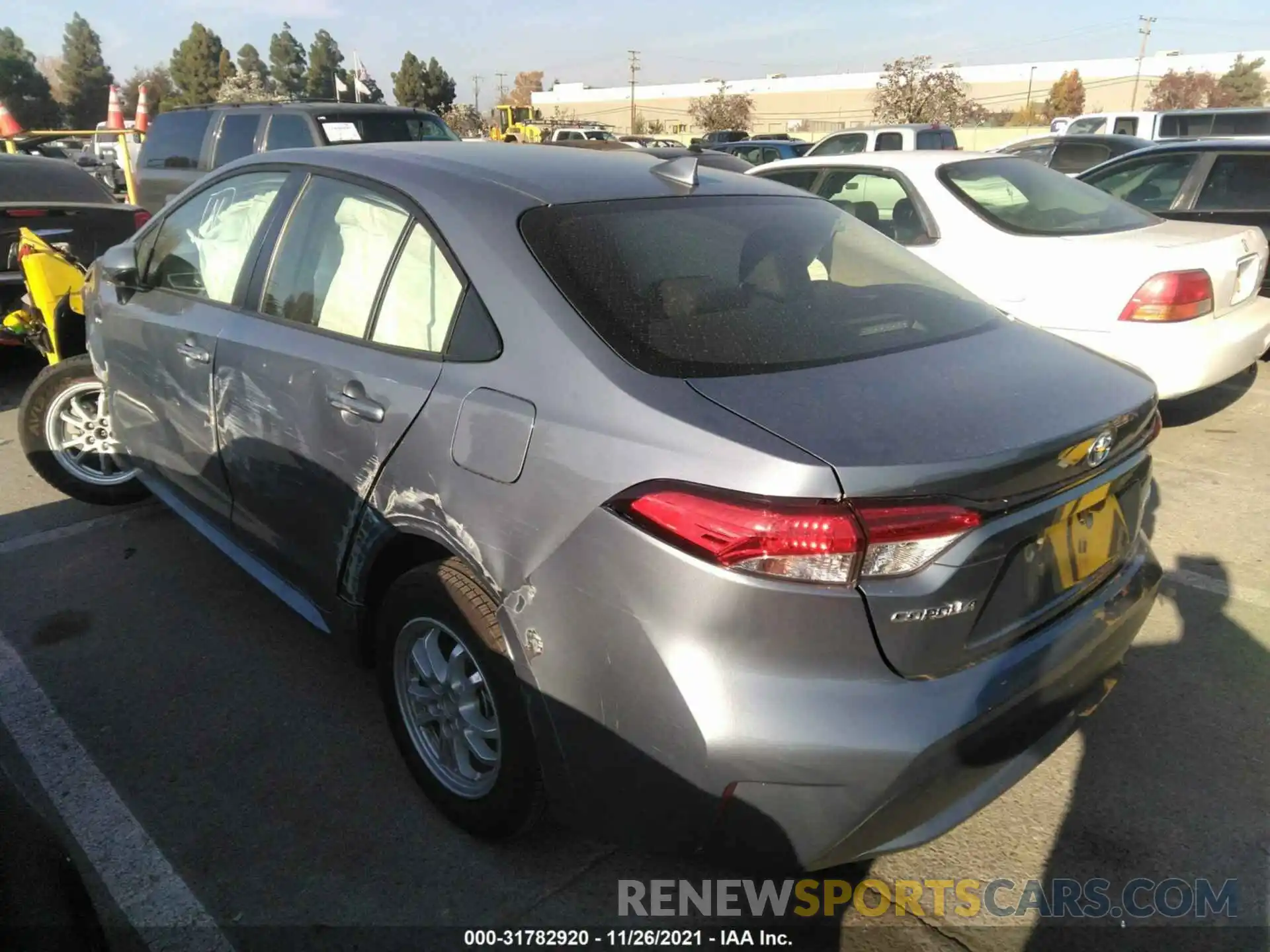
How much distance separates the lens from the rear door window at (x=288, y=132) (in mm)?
9148

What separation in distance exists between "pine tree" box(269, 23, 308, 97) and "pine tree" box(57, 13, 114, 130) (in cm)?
1336

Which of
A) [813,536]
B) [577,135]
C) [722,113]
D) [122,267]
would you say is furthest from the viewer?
[722,113]

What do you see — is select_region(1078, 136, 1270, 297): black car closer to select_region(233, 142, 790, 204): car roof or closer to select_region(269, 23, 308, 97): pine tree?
select_region(233, 142, 790, 204): car roof

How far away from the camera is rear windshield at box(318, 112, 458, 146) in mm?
9234

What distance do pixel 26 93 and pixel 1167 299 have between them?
8182 cm

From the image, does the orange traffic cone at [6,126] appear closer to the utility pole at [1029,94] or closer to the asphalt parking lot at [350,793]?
the asphalt parking lot at [350,793]

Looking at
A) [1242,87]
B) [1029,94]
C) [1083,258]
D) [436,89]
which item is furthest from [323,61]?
[1083,258]

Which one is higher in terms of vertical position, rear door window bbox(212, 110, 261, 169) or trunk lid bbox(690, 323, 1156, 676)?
rear door window bbox(212, 110, 261, 169)

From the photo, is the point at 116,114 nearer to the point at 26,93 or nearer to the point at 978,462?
the point at 978,462

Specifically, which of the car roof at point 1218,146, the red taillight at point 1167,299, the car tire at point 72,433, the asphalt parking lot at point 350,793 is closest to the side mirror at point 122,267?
the car tire at point 72,433

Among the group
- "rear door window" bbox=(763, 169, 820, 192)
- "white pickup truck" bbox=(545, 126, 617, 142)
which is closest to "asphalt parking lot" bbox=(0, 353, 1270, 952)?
"rear door window" bbox=(763, 169, 820, 192)

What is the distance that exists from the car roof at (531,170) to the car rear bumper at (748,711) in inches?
44.2

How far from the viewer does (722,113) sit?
56.2 m

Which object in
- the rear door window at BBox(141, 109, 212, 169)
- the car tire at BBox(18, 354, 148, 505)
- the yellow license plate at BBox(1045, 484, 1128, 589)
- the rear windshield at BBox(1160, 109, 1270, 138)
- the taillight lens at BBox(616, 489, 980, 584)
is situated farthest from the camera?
the rear windshield at BBox(1160, 109, 1270, 138)
